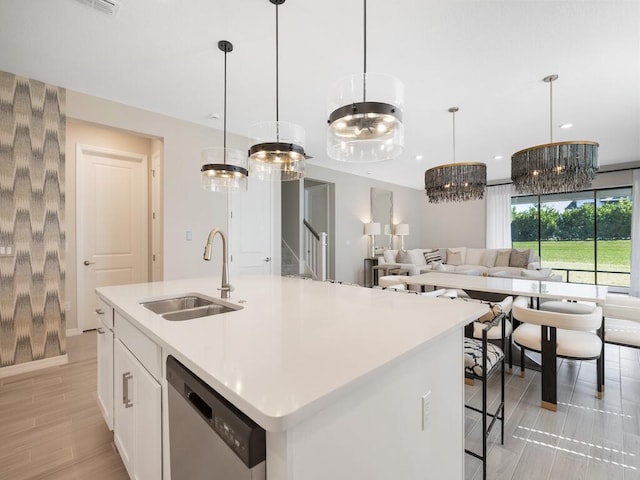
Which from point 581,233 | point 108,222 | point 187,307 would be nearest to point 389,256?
point 581,233

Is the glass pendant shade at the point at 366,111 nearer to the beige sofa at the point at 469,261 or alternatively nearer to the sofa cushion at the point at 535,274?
the sofa cushion at the point at 535,274

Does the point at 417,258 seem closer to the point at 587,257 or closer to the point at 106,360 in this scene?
the point at 587,257

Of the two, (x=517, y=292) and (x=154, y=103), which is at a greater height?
(x=154, y=103)

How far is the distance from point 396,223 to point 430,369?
7.50m

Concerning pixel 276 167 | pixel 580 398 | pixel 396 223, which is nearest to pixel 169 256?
pixel 276 167

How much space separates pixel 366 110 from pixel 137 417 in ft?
5.52

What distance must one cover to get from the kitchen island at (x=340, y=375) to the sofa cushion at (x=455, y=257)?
273 inches

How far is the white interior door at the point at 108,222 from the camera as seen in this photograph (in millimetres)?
3949

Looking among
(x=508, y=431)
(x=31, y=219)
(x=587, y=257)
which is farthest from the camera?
(x=587, y=257)

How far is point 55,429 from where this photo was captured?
2023 mm

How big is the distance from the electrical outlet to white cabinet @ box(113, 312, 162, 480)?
96 cm

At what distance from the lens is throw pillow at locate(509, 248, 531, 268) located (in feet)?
22.5

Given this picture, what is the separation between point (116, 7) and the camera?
6.53 feet

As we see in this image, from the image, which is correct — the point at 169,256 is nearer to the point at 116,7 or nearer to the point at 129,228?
the point at 129,228
